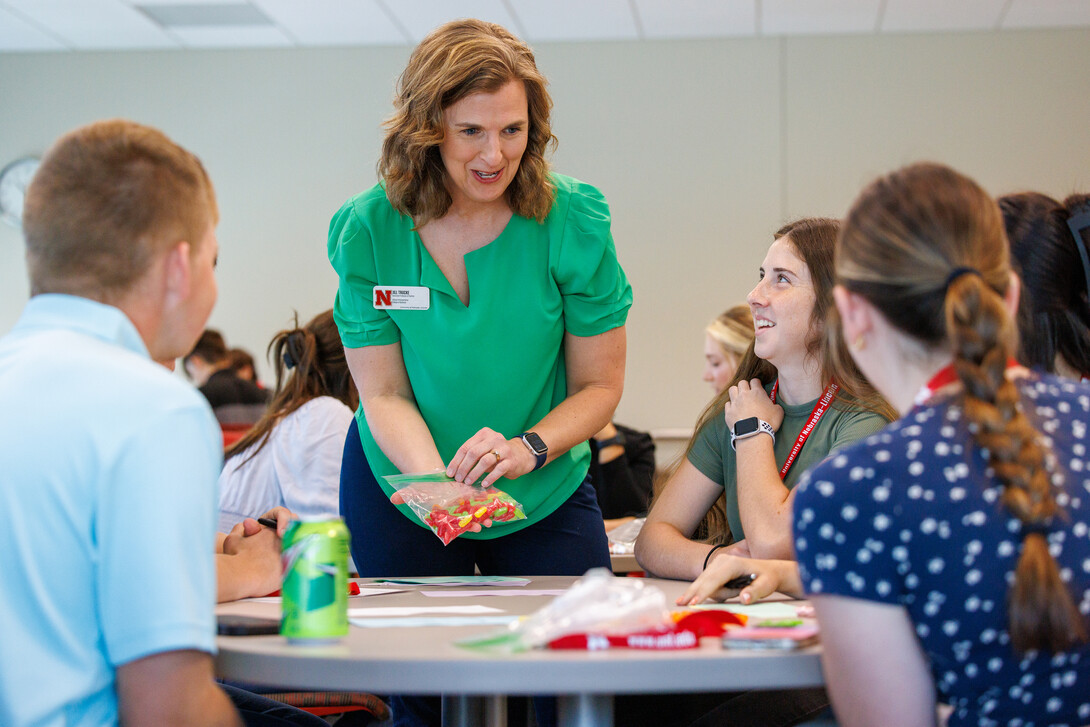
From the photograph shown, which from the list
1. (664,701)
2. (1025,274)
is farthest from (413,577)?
(1025,274)

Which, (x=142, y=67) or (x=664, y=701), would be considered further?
(x=142, y=67)

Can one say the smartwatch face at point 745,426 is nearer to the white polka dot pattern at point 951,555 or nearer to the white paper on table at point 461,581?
the white paper on table at point 461,581

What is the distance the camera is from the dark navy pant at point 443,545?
1926mm

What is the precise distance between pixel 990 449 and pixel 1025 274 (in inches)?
23.4

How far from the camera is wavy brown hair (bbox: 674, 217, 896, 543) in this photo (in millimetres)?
1881

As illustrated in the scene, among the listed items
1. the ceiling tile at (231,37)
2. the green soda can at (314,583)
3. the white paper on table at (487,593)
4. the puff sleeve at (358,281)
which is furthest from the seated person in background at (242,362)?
the green soda can at (314,583)

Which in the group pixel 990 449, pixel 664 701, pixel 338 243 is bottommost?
pixel 664 701

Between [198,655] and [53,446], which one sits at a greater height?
[53,446]

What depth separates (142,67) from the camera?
6.61 m

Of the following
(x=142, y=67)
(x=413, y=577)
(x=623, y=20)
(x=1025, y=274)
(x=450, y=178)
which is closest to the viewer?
(x=1025, y=274)

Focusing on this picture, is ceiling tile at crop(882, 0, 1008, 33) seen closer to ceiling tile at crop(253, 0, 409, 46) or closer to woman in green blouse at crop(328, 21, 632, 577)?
ceiling tile at crop(253, 0, 409, 46)

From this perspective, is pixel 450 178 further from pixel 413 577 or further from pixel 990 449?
pixel 990 449

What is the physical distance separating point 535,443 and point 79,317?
0.93 m

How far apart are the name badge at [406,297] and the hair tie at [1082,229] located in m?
1.11
